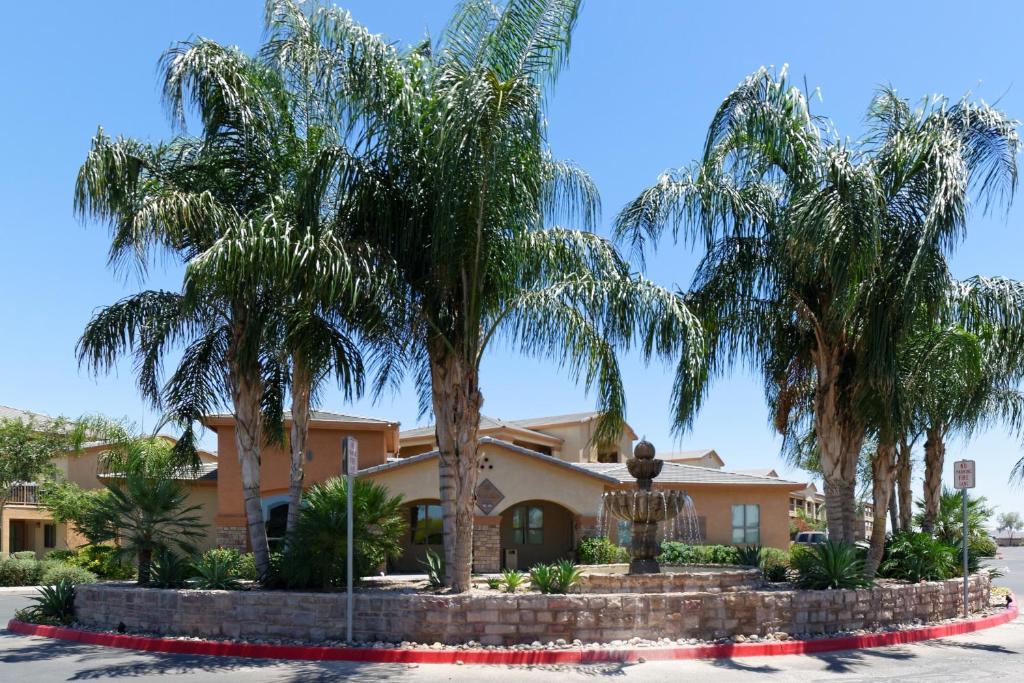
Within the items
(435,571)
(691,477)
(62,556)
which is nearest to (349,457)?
(435,571)

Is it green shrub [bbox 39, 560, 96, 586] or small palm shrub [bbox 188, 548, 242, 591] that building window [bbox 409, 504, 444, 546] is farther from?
small palm shrub [bbox 188, 548, 242, 591]

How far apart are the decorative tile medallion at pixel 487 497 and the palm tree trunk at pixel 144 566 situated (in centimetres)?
1141

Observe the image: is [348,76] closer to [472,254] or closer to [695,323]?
[472,254]

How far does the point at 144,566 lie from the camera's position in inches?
671

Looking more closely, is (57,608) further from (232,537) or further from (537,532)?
(537,532)

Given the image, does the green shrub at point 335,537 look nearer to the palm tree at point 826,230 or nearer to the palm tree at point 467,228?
the palm tree at point 467,228

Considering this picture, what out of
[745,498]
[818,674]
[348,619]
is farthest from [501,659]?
[745,498]

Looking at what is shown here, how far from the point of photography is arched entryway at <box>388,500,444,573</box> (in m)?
30.2

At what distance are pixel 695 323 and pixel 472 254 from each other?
3.22m

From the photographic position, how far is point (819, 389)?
1772 cm

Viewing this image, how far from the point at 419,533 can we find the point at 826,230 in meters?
18.4

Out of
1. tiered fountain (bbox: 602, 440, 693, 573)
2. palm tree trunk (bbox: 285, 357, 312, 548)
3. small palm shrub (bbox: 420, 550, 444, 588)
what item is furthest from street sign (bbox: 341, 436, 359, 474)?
tiered fountain (bbox: 602, 440, 693, 573)

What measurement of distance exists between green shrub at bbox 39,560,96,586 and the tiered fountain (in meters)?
13.7

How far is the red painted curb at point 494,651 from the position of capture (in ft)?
41.1
